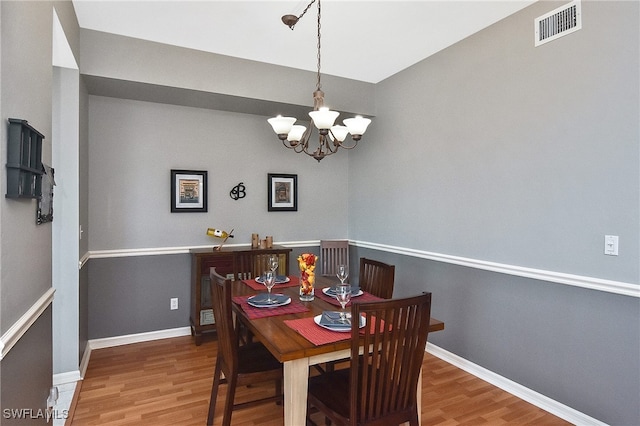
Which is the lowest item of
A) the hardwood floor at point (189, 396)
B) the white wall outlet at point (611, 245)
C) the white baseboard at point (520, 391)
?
the hardwood floor at point (189, 396)

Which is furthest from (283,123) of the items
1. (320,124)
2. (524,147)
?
(524,147)

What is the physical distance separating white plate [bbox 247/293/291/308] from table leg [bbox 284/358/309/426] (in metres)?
0.55

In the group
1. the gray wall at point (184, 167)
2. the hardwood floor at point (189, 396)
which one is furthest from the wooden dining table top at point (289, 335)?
the gray wall at point (184, 167)

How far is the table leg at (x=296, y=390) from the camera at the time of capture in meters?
1.59

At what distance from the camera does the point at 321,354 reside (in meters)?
1.59

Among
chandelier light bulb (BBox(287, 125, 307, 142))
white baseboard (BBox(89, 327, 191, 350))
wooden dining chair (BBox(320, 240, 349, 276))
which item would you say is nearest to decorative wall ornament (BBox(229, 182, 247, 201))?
wooden dining chair (BBox(320, 240, 349, 276))

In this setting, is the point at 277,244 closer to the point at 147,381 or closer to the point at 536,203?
the point at 147,381

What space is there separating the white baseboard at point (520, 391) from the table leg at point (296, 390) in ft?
5.86

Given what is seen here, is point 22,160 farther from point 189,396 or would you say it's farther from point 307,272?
point 189,396

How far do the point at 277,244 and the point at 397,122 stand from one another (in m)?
1.86

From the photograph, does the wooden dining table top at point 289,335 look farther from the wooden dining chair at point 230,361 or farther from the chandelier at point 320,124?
the chandelier at point 320,124

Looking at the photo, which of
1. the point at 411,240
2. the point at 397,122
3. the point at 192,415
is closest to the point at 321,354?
the point at 192,415

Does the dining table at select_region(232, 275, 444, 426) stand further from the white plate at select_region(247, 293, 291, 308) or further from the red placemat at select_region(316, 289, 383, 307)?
the red placemat at select_region(316, 289, 383, 307)

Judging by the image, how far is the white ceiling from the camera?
2.50 metres
